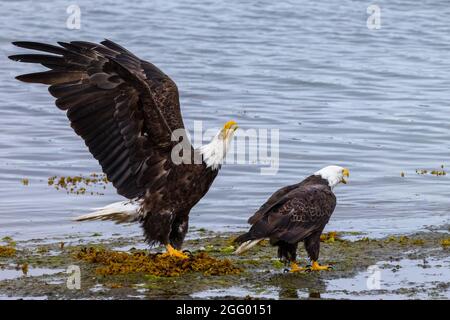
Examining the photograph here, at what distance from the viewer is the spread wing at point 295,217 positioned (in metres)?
7.48

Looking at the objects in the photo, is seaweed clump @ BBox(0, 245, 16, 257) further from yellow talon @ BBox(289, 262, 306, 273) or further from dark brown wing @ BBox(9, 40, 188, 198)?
yellow talon @ BBox(289, 262, 306, 273)

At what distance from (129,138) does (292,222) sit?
139cm

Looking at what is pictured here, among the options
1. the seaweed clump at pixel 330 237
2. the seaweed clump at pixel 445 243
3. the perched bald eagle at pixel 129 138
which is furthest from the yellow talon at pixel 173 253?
the seaweed clump at pixel 445 243

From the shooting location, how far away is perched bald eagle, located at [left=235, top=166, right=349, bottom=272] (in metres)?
7.48

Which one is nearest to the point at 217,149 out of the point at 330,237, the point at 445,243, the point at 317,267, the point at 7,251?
the point at 317,267

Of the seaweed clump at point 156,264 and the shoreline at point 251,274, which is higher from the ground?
the seaweed clump at point 156,264

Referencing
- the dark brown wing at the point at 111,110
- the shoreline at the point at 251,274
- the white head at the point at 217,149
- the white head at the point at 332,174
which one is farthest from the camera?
the white head at the point at 332,174

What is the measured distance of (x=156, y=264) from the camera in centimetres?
757

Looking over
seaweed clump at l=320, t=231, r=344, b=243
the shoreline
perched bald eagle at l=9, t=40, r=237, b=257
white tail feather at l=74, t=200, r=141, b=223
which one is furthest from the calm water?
perched bald eagle at l=9, t=40, r=237, b=257

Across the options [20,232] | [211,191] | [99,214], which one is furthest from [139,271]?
[211,191]

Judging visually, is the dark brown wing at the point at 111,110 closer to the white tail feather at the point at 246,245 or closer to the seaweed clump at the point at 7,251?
the white tail feather at the point at 246,245

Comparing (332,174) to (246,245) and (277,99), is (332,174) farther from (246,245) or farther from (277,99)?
(277,99)

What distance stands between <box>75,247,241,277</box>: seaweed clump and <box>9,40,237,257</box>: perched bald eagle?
10.6 inches

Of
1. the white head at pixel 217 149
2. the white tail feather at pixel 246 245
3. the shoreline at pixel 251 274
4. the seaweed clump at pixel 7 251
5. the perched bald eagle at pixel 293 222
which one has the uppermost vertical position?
the white head at pixel 217 149
